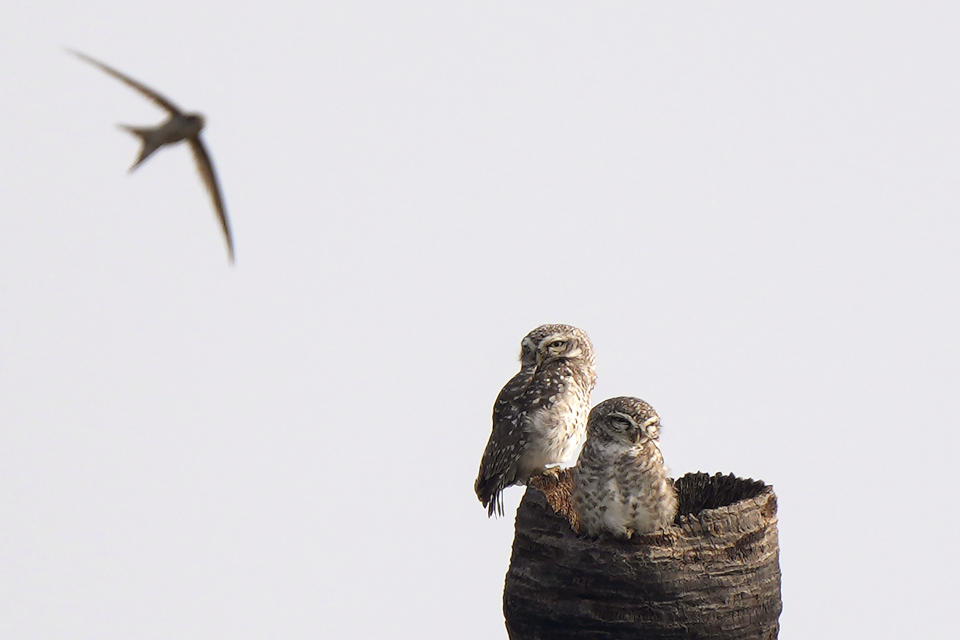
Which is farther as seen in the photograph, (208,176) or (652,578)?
(652,578)

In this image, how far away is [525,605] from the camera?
8055 mm

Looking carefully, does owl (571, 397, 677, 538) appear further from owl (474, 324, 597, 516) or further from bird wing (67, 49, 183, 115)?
bird wing (67, 49, 183, 115)

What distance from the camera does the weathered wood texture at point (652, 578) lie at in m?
7.67

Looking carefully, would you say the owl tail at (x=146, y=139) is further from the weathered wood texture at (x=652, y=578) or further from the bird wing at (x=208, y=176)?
the weathered wood texture at (x=652, y=578)

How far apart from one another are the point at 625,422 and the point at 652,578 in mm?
857

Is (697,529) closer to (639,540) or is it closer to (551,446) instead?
(639,540)

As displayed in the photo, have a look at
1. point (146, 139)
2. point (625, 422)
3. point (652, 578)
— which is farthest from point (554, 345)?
point (146, 139)

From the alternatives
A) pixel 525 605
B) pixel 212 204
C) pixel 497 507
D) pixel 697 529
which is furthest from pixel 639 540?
pixel 212 204

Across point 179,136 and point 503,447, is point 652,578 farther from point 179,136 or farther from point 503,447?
point 179,136

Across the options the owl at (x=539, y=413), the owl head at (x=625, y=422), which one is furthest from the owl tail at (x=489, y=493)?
the owl head at (x=625, y=422)

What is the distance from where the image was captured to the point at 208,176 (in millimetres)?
6414

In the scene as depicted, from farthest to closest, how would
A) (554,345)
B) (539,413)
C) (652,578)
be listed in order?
1. (554,345)
2. (539,413)
3. (652,578)

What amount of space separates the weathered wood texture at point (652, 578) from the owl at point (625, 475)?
100mm

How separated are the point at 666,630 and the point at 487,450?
1.80 meters
